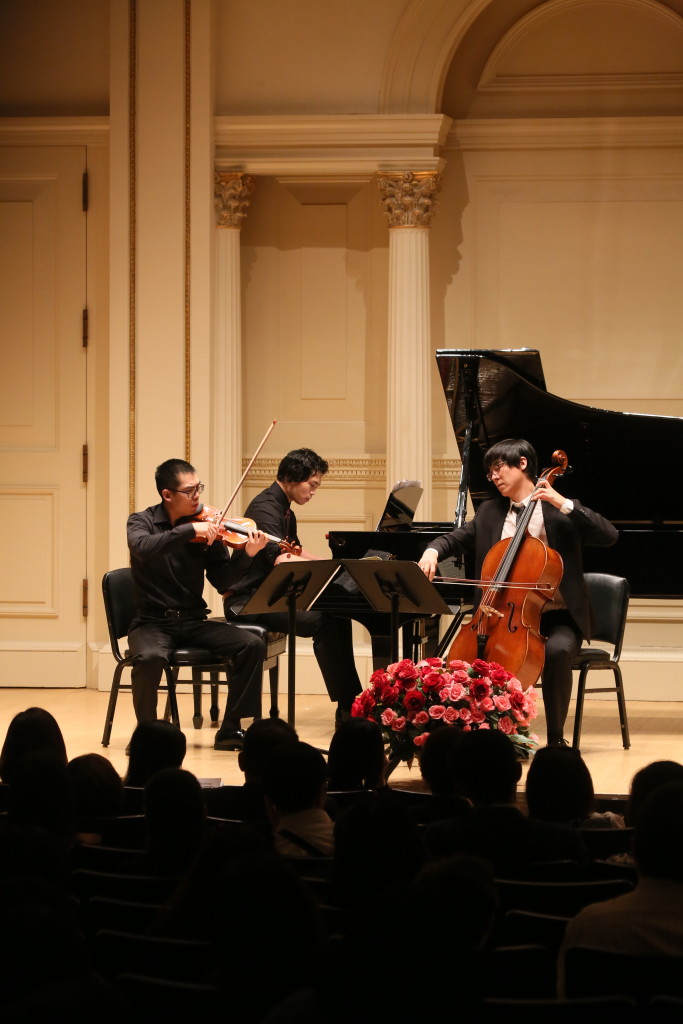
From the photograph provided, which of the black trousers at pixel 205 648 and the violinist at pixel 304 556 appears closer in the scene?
the black trousers at pixel 205 648

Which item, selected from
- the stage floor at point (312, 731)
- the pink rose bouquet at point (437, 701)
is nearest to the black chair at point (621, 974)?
the pink rose bouquet at point (437, 701)

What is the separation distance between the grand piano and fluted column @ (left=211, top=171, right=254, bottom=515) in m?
1.76

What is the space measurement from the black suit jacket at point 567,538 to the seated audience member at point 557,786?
226 centimetres

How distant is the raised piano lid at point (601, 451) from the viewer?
5531 millimetres

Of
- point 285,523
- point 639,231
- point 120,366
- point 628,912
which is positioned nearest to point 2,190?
point 120,366

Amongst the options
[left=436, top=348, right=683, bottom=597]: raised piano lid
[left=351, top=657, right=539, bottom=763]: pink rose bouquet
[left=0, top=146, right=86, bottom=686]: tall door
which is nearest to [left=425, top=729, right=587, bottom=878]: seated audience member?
[left=351, top=657, right=539, bottom=763]: pink rose bouquet

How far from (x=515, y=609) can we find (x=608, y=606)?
738 mm

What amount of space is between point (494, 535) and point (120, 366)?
278 centimetres

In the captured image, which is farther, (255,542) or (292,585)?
(255,542)

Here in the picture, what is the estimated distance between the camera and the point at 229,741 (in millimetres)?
5508

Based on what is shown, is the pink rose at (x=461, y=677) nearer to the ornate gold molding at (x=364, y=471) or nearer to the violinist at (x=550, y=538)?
the violinist at (x=550, y=538)

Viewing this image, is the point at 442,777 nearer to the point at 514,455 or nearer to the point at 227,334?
the point at 514,455

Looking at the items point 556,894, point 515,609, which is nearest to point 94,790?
point 556,894

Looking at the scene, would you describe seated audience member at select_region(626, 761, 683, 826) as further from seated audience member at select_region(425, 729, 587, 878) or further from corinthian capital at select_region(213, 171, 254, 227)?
corinthian capital at select_region(213, 171, 254, 227)
